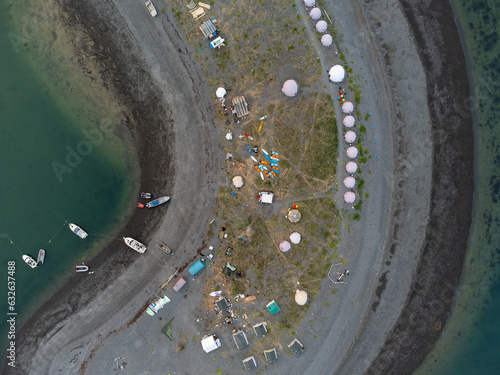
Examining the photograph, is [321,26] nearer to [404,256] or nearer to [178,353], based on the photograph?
[404,256]

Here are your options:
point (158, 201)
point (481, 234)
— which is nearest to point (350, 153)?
point (481, 234)

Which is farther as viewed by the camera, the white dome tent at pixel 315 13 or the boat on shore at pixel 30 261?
the boat on shore at pixel 30 261

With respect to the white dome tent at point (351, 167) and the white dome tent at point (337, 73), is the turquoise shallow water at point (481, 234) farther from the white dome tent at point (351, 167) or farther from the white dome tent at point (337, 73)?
the white dome tent at point (337, 73)

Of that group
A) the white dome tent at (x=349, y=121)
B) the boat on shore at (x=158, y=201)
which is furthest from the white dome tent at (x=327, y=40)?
the boat on shore at (x=158, y=201)

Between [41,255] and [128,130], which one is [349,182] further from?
[41,255]

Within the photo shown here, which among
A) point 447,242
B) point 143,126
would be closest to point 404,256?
point 447,242

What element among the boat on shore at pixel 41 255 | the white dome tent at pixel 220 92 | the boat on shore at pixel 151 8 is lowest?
the boat on shore at pixel 41 255

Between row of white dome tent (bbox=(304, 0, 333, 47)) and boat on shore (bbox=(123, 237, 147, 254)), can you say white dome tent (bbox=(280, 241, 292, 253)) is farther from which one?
row of white dome tent (bbox=(304, 0, 333, 47))
